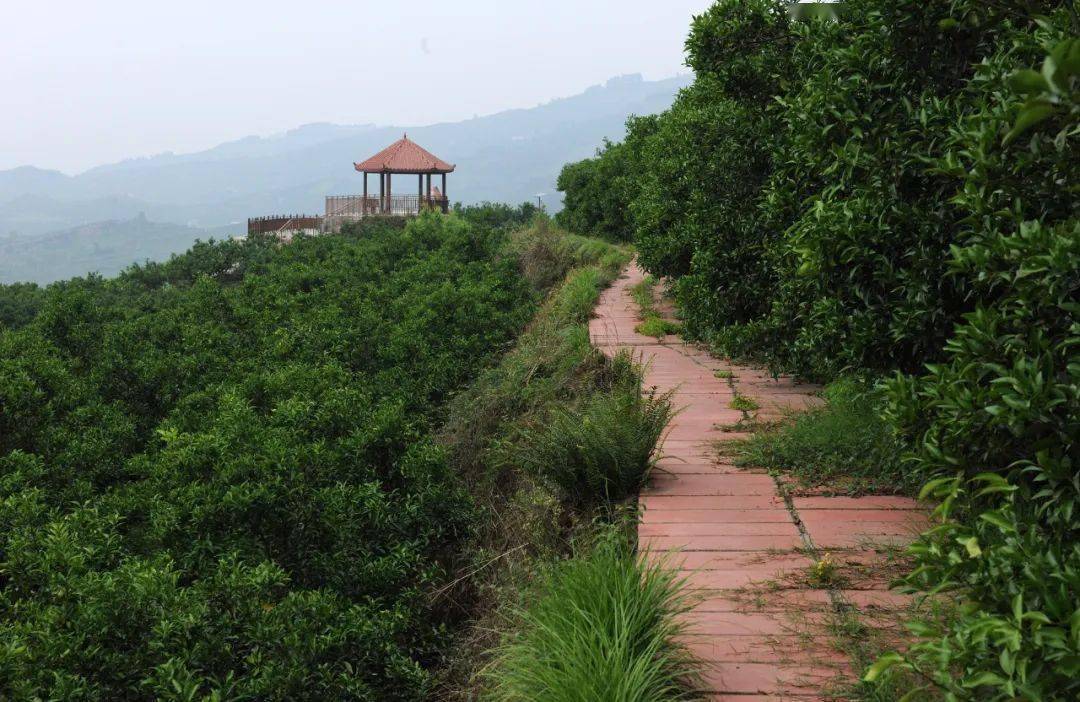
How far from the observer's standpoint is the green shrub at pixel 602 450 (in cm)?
477

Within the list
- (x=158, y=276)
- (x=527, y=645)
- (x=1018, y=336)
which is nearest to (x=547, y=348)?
(x=527, y=645)

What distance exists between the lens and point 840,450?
4988 mm

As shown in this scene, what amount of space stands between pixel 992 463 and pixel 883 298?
4.53 ft

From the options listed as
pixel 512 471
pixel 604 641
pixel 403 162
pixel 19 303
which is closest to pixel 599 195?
pixel 19 303

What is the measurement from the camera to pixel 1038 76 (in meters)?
1.24

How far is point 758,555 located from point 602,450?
113 centimetres

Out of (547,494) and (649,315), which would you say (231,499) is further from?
(649,315)

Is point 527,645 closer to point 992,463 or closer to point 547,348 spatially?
point 992,463

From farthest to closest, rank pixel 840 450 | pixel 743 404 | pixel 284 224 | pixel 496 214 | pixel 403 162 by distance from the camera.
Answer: pixel 403 162
pixel 284 224
pixel 496 214
pixel 743 404
pixel 840 450

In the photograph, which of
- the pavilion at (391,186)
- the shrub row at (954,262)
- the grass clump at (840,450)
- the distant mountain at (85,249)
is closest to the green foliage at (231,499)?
the grass clump at (840,450)

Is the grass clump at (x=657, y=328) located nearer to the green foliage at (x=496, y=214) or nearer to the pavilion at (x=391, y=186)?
the green foliage at (x=496, y=214)

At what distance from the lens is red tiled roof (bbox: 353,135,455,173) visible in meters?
41.7

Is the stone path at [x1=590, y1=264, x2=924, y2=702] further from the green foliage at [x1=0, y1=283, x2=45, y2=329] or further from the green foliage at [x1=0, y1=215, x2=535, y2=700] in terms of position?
the green foliage at [x1=0, y1=283, x2=45, y2=329]

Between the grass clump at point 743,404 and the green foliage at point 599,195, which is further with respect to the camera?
the green foliage at point 599,195
